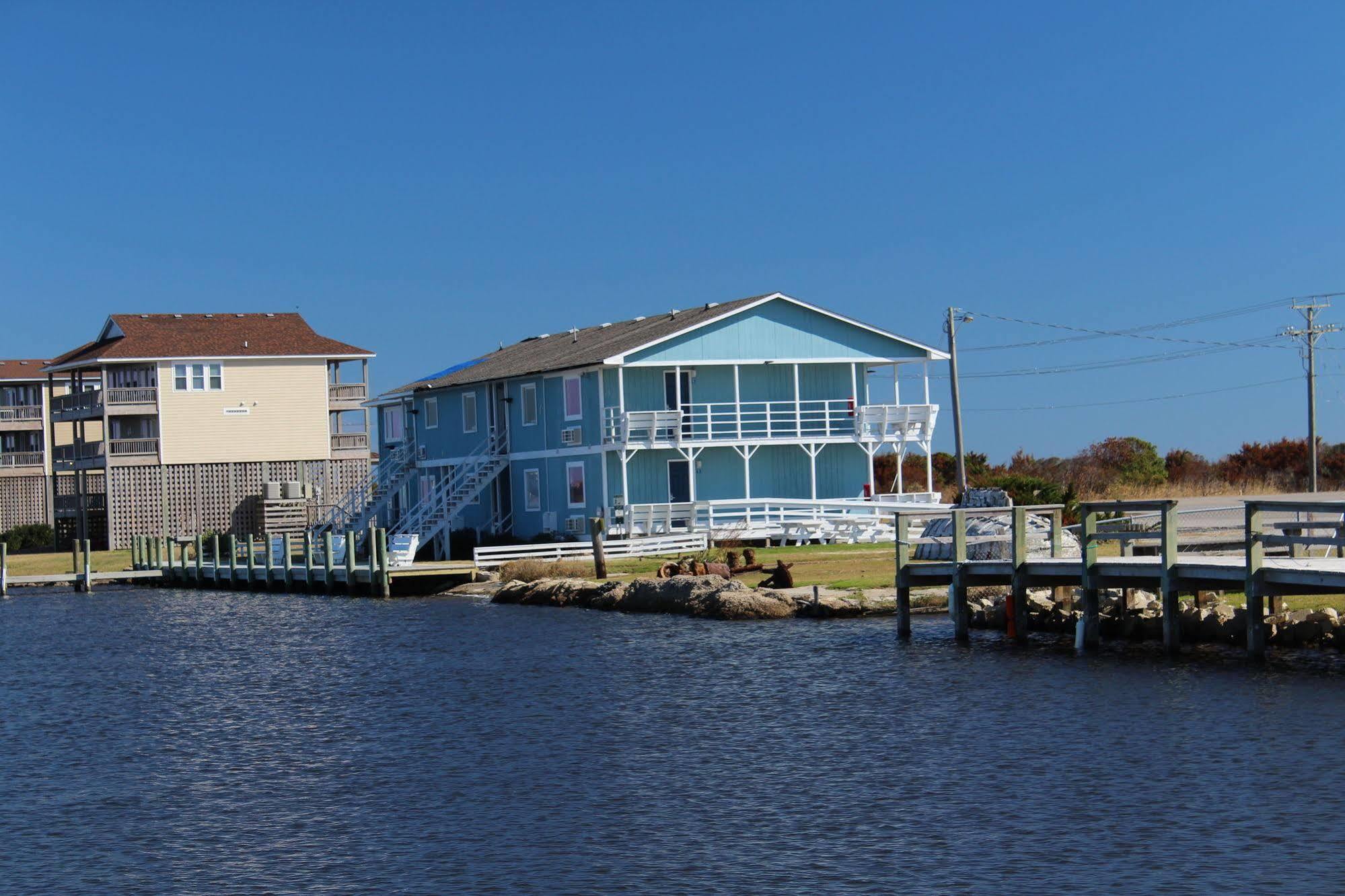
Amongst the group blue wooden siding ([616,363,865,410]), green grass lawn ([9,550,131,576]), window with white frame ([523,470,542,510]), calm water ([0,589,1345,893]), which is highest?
blue wooden siding ([616,363,865,410])

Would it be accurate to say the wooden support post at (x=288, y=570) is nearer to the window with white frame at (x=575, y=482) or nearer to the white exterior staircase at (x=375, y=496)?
the window with white frame at (x=575, y=482)

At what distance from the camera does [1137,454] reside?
286 feet

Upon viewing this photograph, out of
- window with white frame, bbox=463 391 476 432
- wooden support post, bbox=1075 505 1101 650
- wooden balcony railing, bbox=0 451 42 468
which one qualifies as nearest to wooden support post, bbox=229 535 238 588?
window with white frame, bbox=463 391 476 432

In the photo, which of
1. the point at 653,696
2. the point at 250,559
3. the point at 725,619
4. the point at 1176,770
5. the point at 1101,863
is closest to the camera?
the point at 1101,863

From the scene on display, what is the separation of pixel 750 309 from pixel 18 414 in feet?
185

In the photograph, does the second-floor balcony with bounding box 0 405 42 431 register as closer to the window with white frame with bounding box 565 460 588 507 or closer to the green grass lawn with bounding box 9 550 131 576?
the green grass lawn with bounding box 9 550 131 576

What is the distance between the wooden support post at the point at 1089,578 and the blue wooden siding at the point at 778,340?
28803 millimetres

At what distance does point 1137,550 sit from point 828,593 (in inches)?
241

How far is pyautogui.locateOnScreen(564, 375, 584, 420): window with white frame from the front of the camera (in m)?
57.3

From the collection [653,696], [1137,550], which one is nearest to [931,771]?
[653,696]

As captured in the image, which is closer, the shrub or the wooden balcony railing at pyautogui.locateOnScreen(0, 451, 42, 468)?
the shrub

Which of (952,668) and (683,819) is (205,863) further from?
(952,668)

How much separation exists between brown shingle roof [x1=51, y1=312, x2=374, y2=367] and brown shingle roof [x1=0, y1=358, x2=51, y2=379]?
14825 mm

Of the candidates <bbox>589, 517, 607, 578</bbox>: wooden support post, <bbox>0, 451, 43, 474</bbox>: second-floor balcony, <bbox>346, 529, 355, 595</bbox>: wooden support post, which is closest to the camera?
<bbox>589, 517, 607, 578</bbox>: wooden support post
